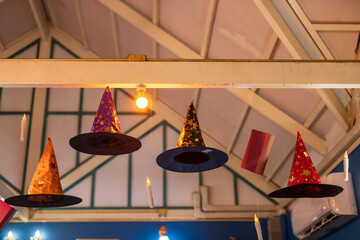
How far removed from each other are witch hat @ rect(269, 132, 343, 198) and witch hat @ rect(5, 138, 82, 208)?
69.7 inches

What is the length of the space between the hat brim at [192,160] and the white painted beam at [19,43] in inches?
258

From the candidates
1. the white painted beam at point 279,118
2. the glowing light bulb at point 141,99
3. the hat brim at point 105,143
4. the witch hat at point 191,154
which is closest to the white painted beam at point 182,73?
the glowing light bulb at point 141,99

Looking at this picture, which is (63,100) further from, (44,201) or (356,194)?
(356,194)

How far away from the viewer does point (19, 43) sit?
948cm

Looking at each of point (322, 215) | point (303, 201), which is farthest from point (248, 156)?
point (303, 201)

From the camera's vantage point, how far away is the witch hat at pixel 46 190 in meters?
4.07

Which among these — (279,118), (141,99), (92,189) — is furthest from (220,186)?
(141,99)

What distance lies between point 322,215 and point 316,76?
7.65 feet

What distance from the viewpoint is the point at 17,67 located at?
176 inches

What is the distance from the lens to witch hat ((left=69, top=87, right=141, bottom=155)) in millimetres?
3615

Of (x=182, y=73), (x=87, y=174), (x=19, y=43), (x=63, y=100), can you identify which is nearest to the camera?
(x=182, y=73)

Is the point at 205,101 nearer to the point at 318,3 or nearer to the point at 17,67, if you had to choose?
the point at 318,3

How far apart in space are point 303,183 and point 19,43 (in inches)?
284

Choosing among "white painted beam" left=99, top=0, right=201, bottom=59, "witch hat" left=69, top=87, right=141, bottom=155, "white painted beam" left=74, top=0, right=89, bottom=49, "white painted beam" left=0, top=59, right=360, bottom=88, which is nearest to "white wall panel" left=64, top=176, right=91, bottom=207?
"white painted beam" left=74, top=0, right=89, bottom=49
